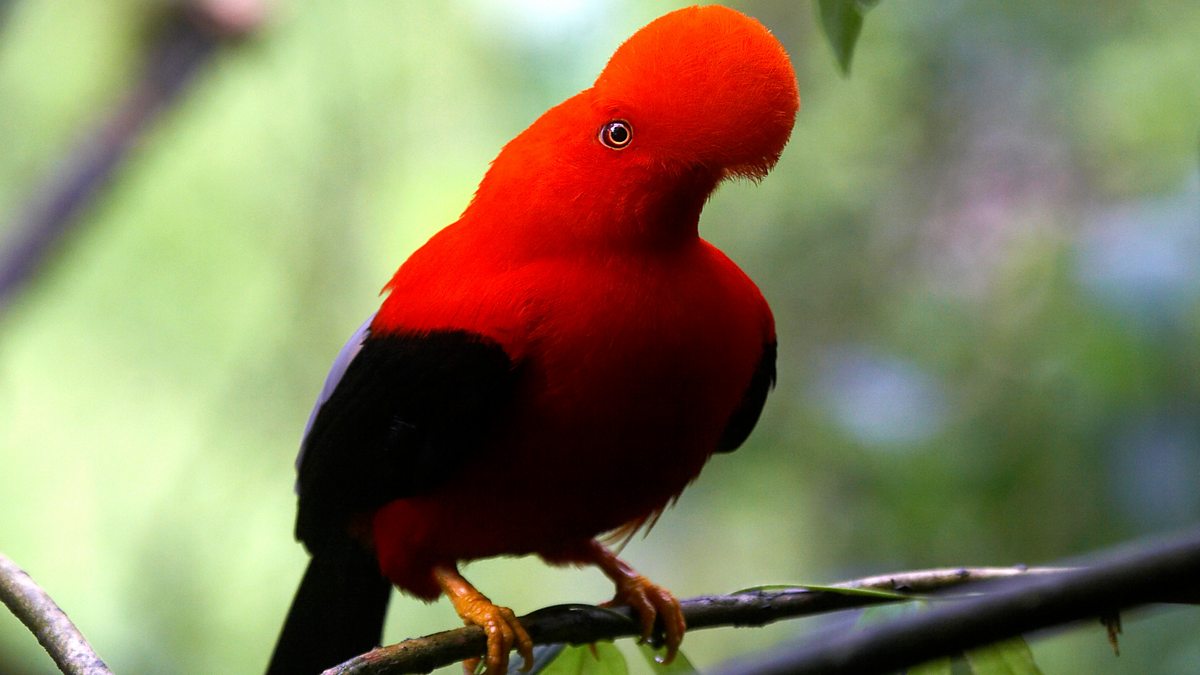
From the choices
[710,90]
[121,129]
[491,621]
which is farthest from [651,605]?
[121,129]

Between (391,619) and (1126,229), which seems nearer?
(1126,229)

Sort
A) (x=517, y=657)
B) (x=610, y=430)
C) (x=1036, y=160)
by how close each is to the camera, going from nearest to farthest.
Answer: (x=610, y=430)
(x=517, y=657)
(x=1036, y=160)

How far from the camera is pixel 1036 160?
3076 mm

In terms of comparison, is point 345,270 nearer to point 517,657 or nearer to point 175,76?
point 175,76

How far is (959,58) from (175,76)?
206 centimetres

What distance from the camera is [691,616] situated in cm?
146

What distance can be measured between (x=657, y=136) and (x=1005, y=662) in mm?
652

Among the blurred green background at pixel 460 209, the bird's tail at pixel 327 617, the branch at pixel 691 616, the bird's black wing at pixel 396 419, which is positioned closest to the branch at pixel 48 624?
the branch at pixel 691 616

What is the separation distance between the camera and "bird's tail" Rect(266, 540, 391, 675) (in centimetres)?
200

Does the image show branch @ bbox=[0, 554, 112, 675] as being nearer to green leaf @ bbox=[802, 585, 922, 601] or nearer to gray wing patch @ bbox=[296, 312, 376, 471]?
gray wing patch @ bbox=[296, 312, 376, 471]

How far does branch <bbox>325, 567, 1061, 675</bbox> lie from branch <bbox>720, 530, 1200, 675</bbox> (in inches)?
26.7

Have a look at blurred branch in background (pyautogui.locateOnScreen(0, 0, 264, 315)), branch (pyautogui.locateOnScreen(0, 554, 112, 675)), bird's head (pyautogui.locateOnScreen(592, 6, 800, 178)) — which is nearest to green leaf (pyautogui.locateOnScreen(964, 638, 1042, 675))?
bird's head (pyautogui.locateOnScreen(592, 6, 800, 178))

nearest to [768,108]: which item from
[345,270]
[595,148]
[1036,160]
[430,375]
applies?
[595,148]

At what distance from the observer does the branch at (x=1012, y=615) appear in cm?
Answer: 52
